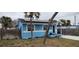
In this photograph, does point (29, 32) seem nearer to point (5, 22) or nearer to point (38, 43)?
point (38, 43)

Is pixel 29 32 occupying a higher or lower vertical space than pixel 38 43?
higher

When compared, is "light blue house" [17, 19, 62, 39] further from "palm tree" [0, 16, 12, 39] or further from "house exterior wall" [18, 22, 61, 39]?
"palm tree" [0, 16, 12, 39]

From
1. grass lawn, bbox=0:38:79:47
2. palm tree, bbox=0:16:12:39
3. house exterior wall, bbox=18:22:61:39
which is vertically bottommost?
grass lawn, bbox=0:38:79:47

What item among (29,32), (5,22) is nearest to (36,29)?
(29,32)

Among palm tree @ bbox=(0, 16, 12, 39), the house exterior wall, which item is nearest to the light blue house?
the house exterior wall

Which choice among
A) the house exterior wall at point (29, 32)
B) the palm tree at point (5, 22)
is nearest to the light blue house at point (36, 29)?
the house exterior wall at point (29, 32)

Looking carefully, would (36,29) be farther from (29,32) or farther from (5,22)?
(5,22)

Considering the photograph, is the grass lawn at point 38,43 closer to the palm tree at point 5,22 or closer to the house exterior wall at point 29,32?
the house exterior wall at point 29,32

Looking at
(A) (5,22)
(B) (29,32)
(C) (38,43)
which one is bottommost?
(C) (38,43)
